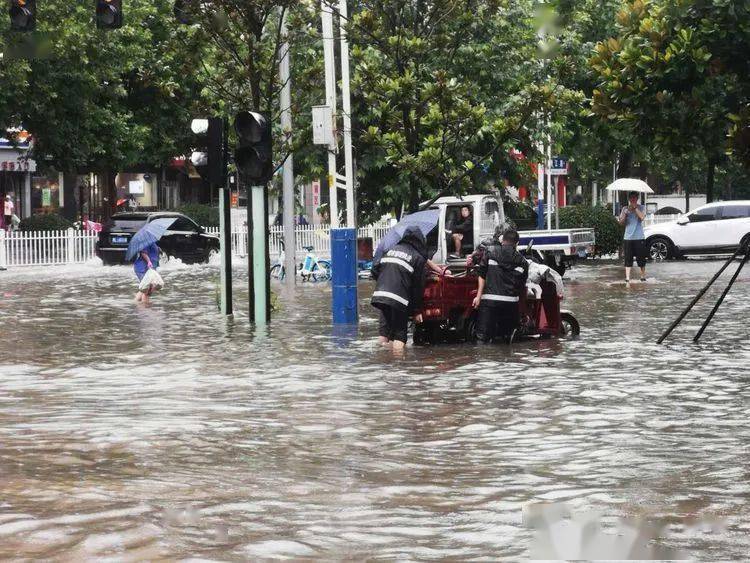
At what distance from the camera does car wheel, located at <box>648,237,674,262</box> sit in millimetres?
41156

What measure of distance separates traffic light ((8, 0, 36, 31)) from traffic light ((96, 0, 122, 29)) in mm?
1061

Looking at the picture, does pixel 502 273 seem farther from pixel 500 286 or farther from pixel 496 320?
pixel 496 320

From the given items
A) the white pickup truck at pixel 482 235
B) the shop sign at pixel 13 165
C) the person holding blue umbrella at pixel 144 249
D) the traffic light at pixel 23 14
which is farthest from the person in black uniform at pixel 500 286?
the shop sign at pixel 13 165

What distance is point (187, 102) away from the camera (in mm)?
55375

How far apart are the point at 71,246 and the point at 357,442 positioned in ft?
109

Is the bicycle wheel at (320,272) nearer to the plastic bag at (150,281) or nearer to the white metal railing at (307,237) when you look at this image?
the plastic bag at (150,281)

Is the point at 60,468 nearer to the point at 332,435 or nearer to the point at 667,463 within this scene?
the point at 332,435

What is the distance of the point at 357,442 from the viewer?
10.1 m

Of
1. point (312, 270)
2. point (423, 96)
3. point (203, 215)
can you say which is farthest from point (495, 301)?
point (203, 215)

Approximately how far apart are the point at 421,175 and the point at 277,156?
4.16 m

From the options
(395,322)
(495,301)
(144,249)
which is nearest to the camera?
(395,322)

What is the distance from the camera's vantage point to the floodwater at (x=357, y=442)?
708cm

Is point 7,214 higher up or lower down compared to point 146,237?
higher up

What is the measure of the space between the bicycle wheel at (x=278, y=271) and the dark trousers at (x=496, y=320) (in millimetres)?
16596
